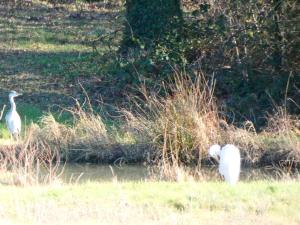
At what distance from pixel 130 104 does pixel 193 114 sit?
469cm

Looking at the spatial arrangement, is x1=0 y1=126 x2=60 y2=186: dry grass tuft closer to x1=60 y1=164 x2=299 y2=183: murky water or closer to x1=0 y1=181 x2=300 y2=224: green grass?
x1=60 y1=164 x2=299 y2=183: murky water

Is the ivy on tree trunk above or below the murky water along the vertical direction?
above

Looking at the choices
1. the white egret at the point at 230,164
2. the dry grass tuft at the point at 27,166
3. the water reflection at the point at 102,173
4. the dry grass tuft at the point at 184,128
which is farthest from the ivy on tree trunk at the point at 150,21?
the white egret at the point at 230,164

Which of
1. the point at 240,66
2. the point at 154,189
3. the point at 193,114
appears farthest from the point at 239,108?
the point at 154,189

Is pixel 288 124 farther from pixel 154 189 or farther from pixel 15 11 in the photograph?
pixel 15 11

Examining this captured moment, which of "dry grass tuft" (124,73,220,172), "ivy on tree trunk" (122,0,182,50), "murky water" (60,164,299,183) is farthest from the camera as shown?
"ivy on tree trunk" (122,0,182,50)

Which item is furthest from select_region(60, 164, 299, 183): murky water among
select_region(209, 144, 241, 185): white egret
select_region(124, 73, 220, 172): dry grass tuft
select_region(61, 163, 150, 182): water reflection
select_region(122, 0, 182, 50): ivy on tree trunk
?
select_region(122, 0, 182, 50): ivy on tree trunk

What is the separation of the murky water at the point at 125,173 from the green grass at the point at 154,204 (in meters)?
2.57

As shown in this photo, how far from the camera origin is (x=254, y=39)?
66.2 ft

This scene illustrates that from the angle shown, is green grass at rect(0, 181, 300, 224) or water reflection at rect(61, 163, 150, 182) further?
water reflection at rect(61, 163, 150, 182)

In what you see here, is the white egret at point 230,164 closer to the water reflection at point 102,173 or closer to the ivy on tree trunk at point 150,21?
the water reflection at point 102,173

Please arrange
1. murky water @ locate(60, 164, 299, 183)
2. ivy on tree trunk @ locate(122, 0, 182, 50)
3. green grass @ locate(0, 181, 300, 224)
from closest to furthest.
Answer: green grass @ locate(0, 181, 300, 224) → murky water @ locate(60, 164, 299, 183) → ivy on tree trunk @ locate(122, 0, 182, 50)

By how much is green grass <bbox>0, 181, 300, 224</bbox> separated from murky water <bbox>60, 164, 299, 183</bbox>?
101 inches

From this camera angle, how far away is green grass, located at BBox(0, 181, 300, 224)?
9.77 meters
